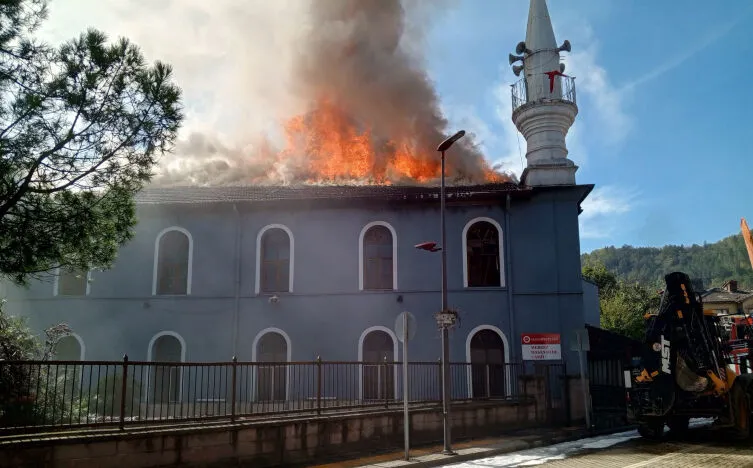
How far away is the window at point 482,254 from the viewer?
2022cm

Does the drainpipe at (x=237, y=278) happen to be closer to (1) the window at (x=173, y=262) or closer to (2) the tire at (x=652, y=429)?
(1) the window at (x=173, y=262)

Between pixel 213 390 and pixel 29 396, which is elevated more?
pixel 29 396

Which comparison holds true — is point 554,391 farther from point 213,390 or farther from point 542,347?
point 213,390

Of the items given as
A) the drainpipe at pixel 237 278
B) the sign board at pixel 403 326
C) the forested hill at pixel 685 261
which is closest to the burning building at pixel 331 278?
the drainpipe at pixel 237 278

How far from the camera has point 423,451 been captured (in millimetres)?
12672

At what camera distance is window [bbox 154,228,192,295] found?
835 inches

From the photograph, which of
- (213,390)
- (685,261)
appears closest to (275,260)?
(213,390)

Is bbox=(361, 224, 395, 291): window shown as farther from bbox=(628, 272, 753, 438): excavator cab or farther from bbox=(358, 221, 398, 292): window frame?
bbox=(628, 272, 753, 438): excavator cab

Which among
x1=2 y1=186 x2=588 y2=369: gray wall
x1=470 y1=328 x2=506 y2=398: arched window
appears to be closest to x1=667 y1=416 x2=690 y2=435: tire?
x1=2 y1=186 x2=588 y2=369: gray wall

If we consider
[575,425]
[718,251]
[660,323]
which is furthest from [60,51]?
[718,251]

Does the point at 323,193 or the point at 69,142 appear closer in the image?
the point at 69,142

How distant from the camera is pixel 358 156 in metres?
25.3

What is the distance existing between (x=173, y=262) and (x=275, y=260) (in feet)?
12.2

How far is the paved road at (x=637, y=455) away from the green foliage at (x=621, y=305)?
25.1 m
